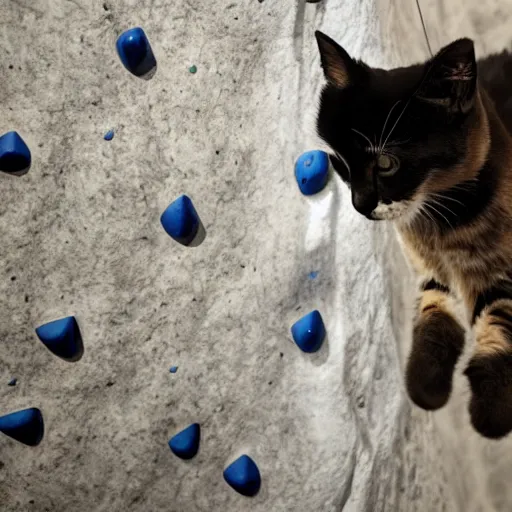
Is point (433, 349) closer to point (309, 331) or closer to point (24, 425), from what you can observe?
point (309, 331)

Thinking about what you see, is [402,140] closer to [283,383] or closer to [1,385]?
[283,383]

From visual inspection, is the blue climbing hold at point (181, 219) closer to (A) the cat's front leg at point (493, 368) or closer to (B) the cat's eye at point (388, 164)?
(B) the cat's eye at point (388, 164)

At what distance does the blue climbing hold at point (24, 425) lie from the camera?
88cm

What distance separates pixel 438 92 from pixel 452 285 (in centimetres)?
28

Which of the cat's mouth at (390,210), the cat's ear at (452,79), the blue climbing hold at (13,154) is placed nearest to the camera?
the cat's ear at (452,79)

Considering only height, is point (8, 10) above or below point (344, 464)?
above

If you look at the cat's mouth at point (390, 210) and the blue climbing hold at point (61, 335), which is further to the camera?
the blue climbing hold at point (61, 335)

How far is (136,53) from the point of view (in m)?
0.85

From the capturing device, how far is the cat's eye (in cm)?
70

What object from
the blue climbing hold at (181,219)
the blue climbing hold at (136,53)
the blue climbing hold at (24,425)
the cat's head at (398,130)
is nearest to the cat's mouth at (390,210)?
the cat's head at (398,130)

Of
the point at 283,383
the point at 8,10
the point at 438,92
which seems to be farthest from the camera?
the point at 283,383

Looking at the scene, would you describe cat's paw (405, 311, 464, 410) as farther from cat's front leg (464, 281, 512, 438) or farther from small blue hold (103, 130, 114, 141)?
small blue hold (103, 130, 114, 141)

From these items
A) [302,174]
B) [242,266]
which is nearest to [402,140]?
[302,174]

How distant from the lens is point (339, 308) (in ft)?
3.04
